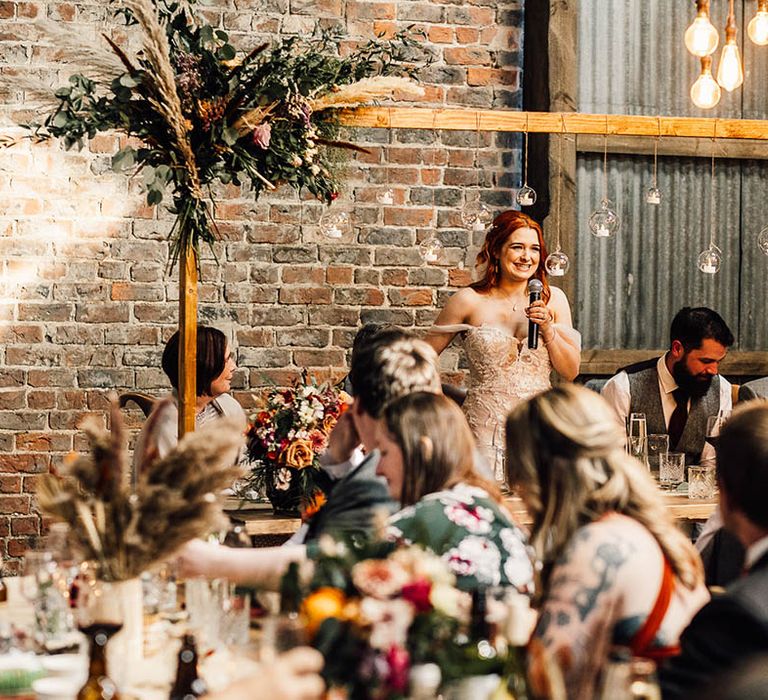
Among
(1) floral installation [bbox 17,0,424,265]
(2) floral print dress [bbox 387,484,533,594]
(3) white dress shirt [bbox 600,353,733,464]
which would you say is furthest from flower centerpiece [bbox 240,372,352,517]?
(2) floral print dress [bbox 387,484,533,594]

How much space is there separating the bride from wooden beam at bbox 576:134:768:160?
114 cm

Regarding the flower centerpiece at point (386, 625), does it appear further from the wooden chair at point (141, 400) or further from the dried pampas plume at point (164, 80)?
the wooden chair at point (141, 400)

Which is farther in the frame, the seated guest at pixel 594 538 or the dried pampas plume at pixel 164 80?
the dried pampas plume at pixel 164 80

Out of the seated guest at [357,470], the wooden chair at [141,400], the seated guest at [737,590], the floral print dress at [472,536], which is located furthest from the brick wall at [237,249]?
the seated guest at [737,590]

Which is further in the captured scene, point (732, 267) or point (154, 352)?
point (732, 267)

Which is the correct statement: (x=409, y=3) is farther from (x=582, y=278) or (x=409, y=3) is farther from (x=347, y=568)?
(x=347, y=568)

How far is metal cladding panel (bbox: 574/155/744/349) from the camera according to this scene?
620cm

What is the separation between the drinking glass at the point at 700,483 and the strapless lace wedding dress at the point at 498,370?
812 millimetres

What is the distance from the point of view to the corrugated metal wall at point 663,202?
6.18m

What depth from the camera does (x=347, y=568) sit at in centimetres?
174

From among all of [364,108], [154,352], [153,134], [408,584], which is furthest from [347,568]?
[154,352]

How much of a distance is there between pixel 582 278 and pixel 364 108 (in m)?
2.14

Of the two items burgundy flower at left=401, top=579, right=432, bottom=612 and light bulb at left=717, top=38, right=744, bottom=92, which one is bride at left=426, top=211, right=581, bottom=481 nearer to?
light bulb at left=717, top=38, right=744, bottom=92

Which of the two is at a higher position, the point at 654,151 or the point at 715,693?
the point at 654,151
